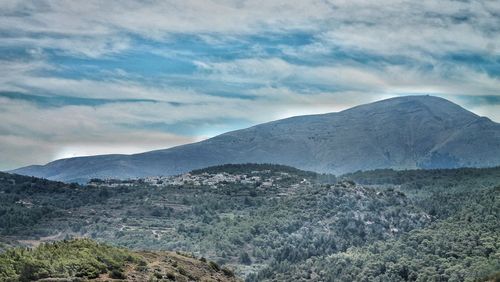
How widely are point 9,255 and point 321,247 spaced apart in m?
130

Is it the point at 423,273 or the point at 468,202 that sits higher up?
the point at 468,202

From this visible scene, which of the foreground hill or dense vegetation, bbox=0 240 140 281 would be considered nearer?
dense vegetation, bbox=0 240 140 281

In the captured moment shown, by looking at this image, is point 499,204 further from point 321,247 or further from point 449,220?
point 321,247

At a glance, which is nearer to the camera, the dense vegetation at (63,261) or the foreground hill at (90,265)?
the dense vegetation at (63,261)

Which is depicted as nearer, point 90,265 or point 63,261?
point 63,261

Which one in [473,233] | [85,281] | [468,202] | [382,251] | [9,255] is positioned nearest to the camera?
[85,281]

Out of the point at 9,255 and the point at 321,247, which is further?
the point at 321,247

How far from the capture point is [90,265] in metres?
58.8

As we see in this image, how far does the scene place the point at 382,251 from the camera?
525ft

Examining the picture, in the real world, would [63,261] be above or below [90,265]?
above

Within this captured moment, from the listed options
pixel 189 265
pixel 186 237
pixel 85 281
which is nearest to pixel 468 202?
pixel 186 237

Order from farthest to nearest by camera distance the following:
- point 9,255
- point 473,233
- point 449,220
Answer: point 449,220
point 473,233
point 9,255

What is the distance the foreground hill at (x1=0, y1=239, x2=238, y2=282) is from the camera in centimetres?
5459

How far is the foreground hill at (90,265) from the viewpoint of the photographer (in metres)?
54.6
